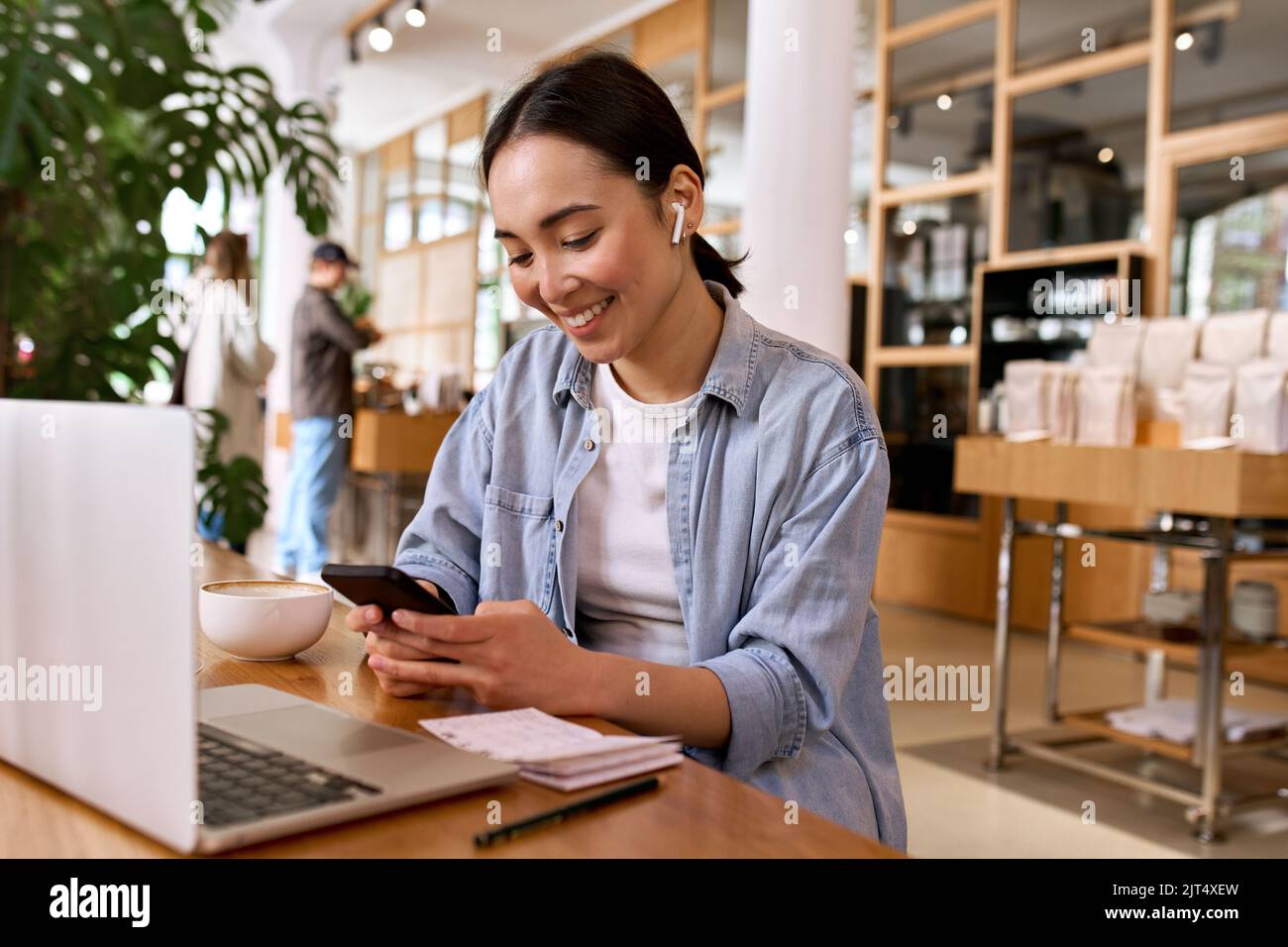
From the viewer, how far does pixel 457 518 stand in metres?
1.36

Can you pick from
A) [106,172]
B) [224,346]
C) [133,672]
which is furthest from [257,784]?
[224,346]

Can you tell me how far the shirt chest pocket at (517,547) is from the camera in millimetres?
1290

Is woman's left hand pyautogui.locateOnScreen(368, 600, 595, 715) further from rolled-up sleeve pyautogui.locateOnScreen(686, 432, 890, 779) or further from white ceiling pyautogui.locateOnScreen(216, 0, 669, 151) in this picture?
white ceiling pyautogui.locateOnScreen(216, 0, 669, 151)

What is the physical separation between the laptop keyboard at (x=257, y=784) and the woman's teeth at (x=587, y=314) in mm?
586

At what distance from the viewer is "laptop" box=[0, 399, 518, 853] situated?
590mm

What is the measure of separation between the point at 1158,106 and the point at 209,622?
5.01 meters

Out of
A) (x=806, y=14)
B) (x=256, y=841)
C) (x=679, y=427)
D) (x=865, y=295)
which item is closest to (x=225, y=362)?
(x=806, y=14)

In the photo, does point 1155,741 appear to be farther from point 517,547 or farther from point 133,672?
point 133,672

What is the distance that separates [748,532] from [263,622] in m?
0.47

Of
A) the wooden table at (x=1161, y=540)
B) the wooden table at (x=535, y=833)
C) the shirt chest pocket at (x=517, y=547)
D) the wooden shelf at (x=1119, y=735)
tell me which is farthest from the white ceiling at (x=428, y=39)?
the wooden table at (x=535, y=833)

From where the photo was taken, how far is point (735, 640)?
1110mm

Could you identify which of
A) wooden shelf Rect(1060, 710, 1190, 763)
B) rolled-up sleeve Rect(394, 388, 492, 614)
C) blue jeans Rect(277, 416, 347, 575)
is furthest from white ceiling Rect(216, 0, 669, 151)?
rolled-up sleeve Rect(394, 388, 492, 614)

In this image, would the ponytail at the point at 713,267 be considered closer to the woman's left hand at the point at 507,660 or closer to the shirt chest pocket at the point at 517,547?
the shirt chest pocket at the point at 517,547

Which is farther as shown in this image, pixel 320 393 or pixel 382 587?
pixel 320 393
